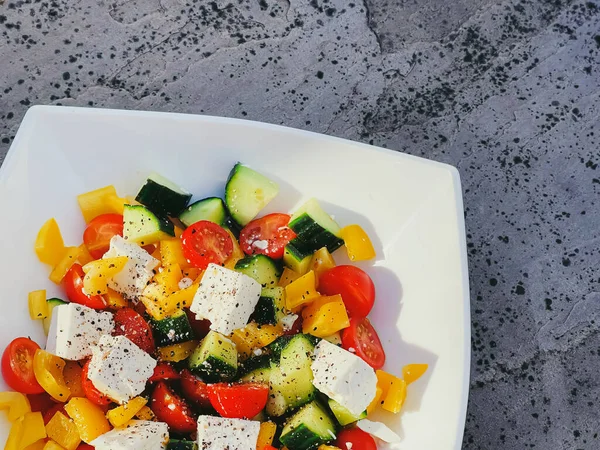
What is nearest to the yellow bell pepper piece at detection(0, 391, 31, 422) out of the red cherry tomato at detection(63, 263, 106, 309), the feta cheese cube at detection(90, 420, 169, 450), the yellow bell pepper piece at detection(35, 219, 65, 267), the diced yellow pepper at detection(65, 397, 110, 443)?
the diced yellow pepper at detection(65, 397, 110, 443)

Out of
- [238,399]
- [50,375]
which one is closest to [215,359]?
[238,399]

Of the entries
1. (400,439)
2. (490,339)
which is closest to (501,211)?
(490,339)

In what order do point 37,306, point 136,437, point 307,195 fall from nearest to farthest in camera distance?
1. point 136,437
2. point 37,306
3. point 307,195

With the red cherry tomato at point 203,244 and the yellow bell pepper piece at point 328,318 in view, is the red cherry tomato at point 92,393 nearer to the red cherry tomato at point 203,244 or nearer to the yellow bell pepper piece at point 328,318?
the red cherry tomato at point 203,244

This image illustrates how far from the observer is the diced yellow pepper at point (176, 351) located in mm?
2105

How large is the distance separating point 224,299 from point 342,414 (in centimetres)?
50

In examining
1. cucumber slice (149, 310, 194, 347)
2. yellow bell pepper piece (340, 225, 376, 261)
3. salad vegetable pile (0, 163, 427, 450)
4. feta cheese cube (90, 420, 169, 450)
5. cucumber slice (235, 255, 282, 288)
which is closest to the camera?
feta cheese cube (90, 420, 169, 450)

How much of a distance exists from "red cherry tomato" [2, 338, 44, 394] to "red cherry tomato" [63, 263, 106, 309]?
204 millimetres

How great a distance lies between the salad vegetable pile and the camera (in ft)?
6.44

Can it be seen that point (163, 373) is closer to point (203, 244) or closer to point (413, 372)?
point (203, 244)

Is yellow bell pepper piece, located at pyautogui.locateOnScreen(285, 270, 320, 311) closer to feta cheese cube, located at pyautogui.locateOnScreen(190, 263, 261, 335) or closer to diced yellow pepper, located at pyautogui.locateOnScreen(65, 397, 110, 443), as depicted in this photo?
feta cheese cube, located at pyautogui.locateOnScreen(190, 263, 261, 335)

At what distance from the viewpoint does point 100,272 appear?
81.8 inches

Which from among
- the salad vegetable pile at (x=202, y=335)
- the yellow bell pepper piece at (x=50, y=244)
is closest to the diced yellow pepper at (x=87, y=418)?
the salad vegetable pile at (x=202, y=335)

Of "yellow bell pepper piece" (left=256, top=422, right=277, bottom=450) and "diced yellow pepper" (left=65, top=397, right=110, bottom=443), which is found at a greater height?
"diced yellow pepper" (left=65, top=397, right=110, bottom=443)
